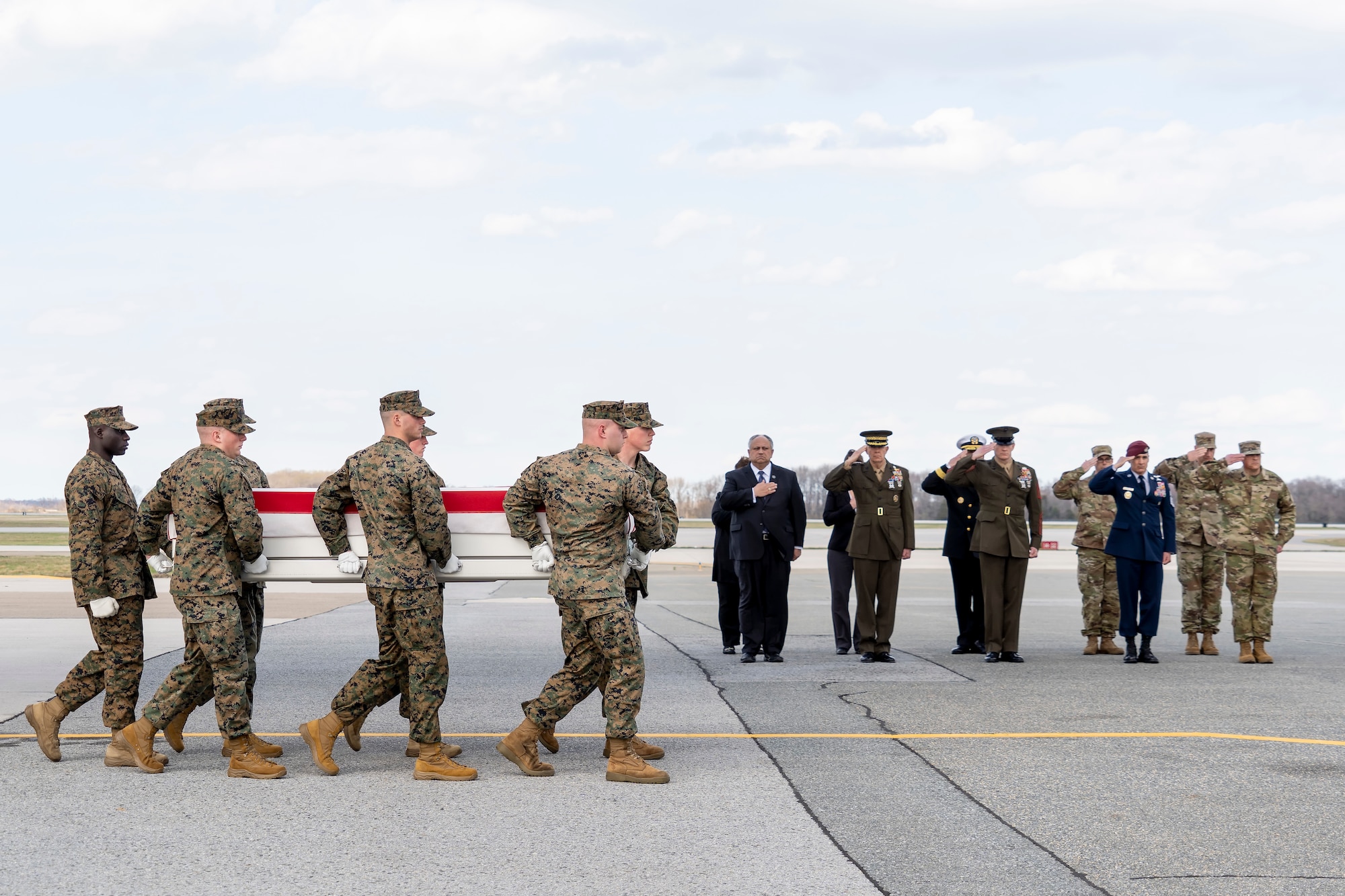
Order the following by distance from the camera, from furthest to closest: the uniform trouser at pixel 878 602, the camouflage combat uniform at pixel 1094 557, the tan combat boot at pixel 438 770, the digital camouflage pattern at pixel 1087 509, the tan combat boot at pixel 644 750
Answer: the digital camouflage pattern at pixel 1087 509
the camouflage combat uniform at pixel 1094 557
the uniform trouser at pixel 878 602
the tan combat boot at pixel 644 750
the tan combat boot at pixel 438 770

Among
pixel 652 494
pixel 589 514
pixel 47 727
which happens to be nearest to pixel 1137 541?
pixel 652 494

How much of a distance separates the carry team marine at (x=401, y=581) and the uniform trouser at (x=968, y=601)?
6.36 m

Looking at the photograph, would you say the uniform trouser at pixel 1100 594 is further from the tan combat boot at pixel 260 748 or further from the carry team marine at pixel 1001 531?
the tan combat boot at pixel 260 748

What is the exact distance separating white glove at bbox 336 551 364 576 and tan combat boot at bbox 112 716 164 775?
1.19m

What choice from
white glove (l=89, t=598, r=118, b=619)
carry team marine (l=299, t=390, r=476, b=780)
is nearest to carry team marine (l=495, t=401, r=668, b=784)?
carry team marine (l=299, t=390, r=476, b=780)

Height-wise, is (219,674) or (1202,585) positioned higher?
(1202,585)

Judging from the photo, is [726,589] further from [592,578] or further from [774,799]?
[774,799]

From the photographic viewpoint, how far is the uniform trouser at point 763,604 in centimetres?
1083

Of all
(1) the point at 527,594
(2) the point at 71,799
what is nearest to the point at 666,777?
(2) the point at 71,799

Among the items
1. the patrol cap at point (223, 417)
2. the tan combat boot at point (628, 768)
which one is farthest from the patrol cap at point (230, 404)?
the tan combat boot at point (628, 768)

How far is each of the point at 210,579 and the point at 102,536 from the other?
0.80 m

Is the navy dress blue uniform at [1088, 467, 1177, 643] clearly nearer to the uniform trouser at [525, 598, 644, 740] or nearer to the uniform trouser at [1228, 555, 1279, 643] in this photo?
the uniform trouser at [1228, 555, 1279, 643]

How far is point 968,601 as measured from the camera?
11.6 m

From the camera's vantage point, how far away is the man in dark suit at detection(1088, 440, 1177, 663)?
10.9 meters
